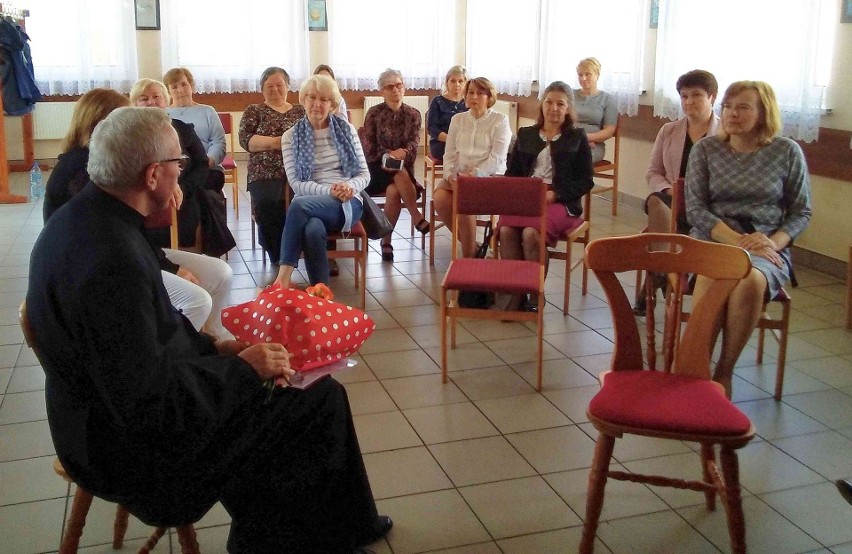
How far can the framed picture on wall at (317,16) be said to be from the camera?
30.1 ft

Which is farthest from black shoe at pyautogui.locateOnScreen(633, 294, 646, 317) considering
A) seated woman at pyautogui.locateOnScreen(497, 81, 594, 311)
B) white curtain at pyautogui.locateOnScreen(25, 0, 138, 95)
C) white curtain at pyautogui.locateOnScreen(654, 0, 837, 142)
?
white curtain at pyautogui.locateOnScreen(25, 0, 138, 95)

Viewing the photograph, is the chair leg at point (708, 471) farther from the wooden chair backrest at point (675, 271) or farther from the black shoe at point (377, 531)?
the black shoe at point (377, 531)

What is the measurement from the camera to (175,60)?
8.82 m

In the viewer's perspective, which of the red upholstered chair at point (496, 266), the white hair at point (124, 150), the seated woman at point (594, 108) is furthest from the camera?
the seated woman at point (594, 108)

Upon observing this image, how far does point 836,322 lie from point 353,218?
95.1 inches

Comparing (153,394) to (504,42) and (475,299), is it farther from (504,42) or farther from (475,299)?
(504,42)

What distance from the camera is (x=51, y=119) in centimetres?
870

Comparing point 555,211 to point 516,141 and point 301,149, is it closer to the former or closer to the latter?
point 516,141

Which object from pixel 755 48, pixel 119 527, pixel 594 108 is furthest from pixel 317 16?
pixel 119 527

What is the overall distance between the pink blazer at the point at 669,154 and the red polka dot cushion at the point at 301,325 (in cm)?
246

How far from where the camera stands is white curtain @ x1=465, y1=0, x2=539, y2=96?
8297 millimetres

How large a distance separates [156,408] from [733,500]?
138 centimetres

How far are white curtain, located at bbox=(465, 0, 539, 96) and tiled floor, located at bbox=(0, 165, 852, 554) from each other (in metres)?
4.60

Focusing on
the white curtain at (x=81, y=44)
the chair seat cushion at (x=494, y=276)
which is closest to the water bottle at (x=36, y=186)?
the white curtain at (x=81, y=44)
